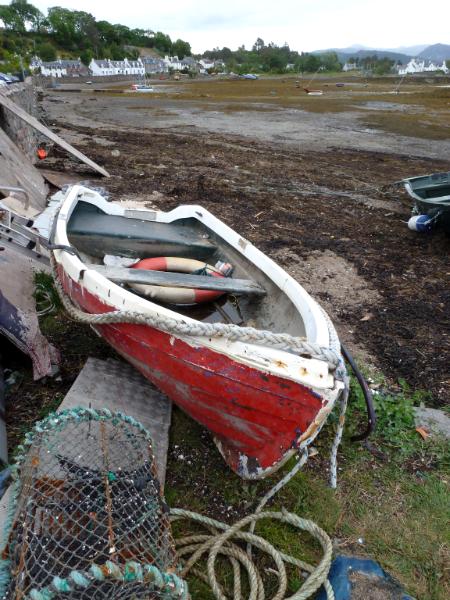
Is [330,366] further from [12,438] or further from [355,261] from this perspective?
[355,261]

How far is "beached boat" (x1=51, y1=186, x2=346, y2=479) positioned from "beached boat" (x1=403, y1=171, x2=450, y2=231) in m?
4.24

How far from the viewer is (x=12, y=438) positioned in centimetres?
311

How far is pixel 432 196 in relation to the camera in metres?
8.29

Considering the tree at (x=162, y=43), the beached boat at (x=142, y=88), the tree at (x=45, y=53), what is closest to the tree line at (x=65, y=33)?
the tree at (x=45, y=53)

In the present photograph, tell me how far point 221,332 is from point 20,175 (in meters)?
6.37

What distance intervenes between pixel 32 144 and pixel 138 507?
1087 cm

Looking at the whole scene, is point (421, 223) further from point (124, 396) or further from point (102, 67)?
point (102, 67)

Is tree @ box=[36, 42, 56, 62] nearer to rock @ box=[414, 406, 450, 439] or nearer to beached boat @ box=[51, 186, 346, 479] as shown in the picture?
beached boat @ box=[51, 186, 346, 479]

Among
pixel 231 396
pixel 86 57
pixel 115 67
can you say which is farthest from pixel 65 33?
pixel 231 396

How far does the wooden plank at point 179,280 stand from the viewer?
3.50 metres

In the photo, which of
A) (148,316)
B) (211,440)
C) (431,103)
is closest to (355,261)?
(211,440)

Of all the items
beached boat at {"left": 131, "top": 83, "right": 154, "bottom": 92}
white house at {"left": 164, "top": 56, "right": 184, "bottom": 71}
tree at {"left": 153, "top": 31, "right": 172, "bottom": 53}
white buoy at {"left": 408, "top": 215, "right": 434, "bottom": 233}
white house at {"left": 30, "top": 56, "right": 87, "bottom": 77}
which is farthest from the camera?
tree at {"left": 153, "top": 31, "right": 172, "bottom": 53}

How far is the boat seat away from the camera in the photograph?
4.53m

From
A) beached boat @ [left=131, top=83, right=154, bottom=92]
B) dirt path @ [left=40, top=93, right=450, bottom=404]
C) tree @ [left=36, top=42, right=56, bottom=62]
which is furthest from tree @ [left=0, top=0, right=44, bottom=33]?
dirt path @ [left=40, top=93, right=450, bottom=404]
